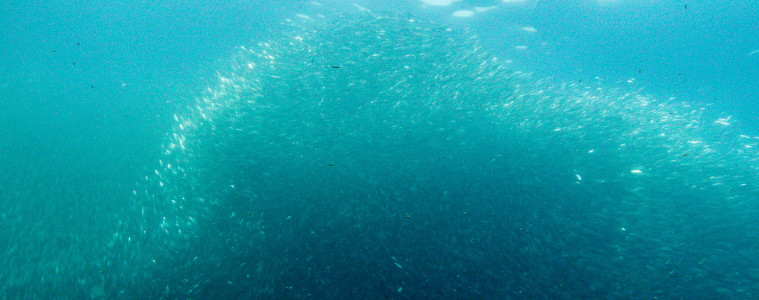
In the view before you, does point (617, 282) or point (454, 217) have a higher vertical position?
point (617, 282)

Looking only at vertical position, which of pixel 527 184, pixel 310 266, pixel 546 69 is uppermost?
pixel 546 69

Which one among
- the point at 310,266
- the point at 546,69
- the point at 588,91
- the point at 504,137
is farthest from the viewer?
the point at 546,69

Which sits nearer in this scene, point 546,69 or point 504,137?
point 504,137

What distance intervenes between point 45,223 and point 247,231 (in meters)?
4.47

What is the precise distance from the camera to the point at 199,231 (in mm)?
6520

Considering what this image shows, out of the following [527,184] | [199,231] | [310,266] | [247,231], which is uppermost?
[527,184]

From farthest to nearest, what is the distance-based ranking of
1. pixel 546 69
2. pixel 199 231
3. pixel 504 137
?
pixel 546 69, pixel 504 137, pixel 199 231

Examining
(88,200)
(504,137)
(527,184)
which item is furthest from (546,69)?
(88,200)

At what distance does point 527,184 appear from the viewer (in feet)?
23.7

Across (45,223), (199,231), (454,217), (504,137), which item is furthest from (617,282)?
(45,223)

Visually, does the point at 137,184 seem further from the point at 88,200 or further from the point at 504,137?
Answer: the point at 504,137

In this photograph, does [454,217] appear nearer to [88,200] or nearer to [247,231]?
[247,231]

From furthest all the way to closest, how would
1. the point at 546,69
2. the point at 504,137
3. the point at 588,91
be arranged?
→ 1. the point at 546,69
2. the point at 588,91
3. the point at 504,137

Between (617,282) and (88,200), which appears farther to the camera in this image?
(88,200)
